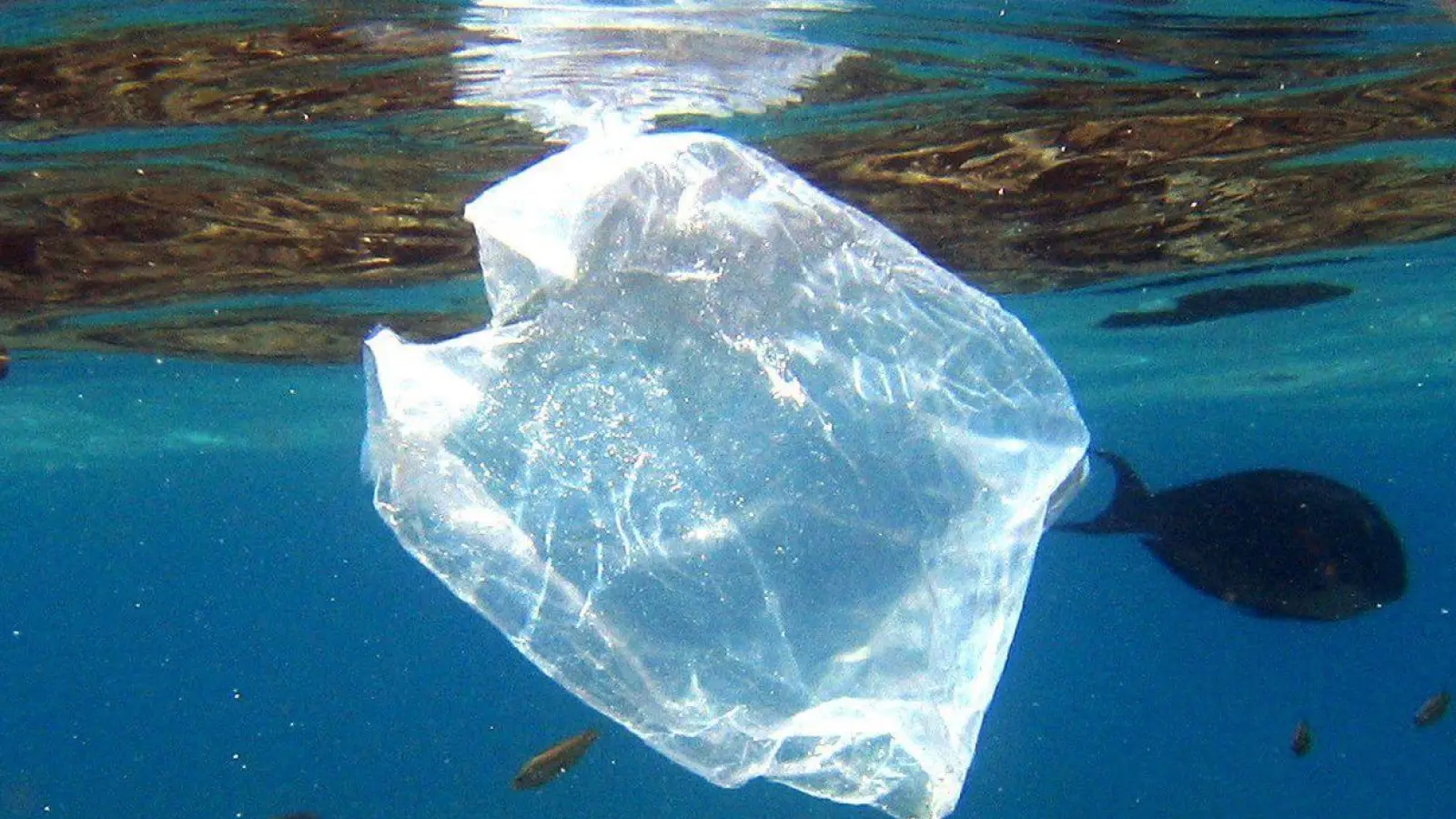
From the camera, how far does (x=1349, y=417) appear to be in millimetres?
30531

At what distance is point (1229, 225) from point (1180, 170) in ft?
8.24

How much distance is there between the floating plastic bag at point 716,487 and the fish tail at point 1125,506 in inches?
265

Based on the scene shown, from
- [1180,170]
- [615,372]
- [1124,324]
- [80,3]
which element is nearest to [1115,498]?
[1180,170]

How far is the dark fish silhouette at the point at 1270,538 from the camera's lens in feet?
34.4

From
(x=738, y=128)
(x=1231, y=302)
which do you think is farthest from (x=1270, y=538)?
(x=738, y=128)

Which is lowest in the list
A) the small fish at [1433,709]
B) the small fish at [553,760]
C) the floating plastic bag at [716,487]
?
the small fish at [1433,709]

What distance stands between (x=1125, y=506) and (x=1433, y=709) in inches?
146

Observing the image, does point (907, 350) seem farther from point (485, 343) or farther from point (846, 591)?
point (485, 343)

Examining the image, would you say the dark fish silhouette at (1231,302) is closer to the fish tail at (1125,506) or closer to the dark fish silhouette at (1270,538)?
the dark fish silhouette at (1270,538)

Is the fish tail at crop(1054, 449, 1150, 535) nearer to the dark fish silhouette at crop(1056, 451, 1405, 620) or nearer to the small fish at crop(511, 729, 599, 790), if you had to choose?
the dark fish silhouette at crop(1056, 451, 1405, 620)

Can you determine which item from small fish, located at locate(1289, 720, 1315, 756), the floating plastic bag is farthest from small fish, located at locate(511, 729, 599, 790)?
small fish, located at locate(1289, 720, 1315, 756)

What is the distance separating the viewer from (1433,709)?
36.7ft

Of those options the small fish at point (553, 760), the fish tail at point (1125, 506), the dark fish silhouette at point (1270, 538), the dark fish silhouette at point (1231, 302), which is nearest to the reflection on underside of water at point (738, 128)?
the dark fish silhouette at point (1231, 302)

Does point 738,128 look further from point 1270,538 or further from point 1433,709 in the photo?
point 1433,709
